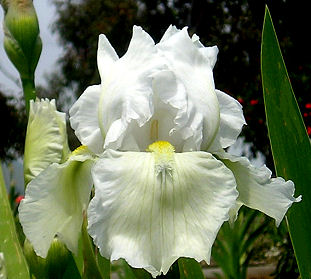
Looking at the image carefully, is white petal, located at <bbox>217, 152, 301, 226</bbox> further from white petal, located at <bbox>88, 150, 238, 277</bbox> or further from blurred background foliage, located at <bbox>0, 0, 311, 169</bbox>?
blurred background foliage, located at <bbox>0, 0, 311, 169</bbox>

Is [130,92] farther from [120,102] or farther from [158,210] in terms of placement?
[158,210]

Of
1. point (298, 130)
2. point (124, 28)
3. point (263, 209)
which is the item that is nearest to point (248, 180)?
point (263, 209)

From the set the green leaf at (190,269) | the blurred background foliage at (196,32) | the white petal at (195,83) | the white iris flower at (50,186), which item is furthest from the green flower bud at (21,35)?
the blurred background foliage at (196,32)

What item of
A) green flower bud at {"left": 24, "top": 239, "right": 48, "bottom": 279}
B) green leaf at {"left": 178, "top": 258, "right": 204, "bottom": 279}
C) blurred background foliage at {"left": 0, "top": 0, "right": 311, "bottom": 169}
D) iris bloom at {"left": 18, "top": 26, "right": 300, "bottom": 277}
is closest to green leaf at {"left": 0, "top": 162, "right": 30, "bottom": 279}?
green flower bud at {"left": 24, "top": 239, "right": 48, "bottom": 279}

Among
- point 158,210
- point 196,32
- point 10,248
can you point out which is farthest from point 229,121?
point 196,32

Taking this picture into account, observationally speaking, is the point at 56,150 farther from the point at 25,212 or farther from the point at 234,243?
the point at 234,243
